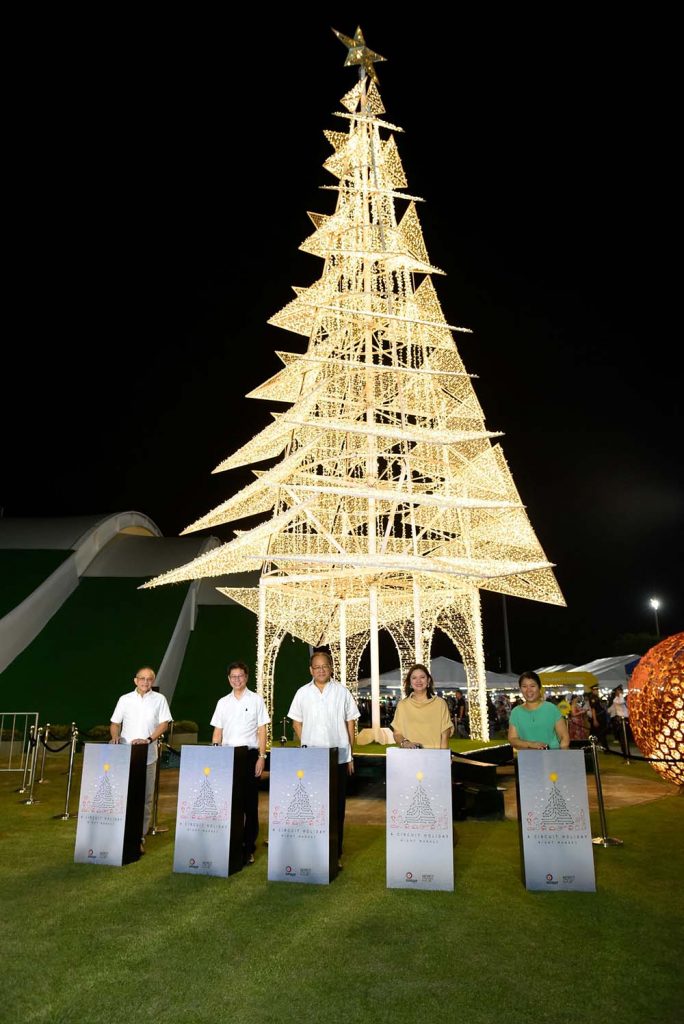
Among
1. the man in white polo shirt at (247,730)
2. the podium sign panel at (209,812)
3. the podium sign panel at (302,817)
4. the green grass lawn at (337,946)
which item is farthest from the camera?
the man in white polo shirt at (247,730)

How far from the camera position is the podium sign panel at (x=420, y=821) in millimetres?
5254

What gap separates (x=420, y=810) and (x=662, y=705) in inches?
198

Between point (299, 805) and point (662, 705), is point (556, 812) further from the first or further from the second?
point (662, 705)

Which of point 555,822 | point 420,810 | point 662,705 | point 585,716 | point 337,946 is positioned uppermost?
point 662,705

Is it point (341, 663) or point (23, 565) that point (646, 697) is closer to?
point (341, 663)

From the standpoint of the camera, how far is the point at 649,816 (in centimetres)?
853

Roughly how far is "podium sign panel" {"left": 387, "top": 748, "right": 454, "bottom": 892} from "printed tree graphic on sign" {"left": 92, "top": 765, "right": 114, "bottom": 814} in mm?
2633

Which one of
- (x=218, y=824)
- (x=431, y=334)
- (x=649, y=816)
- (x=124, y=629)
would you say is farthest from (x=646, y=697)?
(x=124, y=629)

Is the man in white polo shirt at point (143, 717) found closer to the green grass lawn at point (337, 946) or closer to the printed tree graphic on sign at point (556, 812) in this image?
the green grass lawn at point (337, 946)

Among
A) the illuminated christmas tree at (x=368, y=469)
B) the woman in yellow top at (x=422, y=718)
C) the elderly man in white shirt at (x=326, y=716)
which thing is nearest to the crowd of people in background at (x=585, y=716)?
the illuminated christmas tree at (x=368, y=469)

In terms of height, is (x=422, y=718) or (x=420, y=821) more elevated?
(x=422, y=718)

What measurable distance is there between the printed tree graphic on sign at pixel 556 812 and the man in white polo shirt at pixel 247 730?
2519 mm

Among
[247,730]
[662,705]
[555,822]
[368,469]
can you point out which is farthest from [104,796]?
[368,469]

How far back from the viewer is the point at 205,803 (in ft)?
18.6
